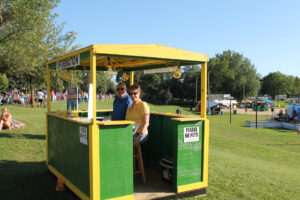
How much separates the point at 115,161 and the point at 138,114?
1.06m

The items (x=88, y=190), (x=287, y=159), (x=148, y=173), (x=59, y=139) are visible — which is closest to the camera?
(x=88, y=190)

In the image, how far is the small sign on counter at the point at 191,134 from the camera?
4398mm

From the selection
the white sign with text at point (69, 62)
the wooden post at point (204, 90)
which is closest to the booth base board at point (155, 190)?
the wooden post at point (204, 90)

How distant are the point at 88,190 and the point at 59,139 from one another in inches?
60.6

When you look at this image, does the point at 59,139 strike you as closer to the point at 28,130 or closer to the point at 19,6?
the point at 28,130

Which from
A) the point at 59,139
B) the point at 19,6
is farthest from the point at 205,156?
the point at 19,6

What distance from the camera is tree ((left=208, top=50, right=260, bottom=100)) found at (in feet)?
226

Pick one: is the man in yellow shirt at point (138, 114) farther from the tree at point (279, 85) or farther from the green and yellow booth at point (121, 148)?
the tree at point (279, 85)

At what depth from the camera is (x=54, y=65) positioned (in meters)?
5.53

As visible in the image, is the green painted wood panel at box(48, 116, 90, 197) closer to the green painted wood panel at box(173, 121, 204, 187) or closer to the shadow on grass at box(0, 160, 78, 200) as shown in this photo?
the shadow on grass at box(0, 160, 78, 200)

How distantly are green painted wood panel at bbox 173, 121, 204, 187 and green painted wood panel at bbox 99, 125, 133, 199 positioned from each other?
860 millimetres

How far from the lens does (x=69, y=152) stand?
14.7 feet

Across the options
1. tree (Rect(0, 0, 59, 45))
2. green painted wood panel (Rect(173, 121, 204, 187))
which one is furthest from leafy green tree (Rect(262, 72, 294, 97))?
green painted wood panel (Rect(173, 121, 204, 187))

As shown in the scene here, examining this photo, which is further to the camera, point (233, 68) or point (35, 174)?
point (233, 68)
